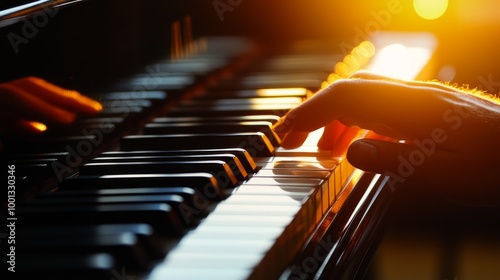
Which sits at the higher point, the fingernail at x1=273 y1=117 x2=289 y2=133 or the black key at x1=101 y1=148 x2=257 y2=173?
the fingernail at x1=273 y1=117 x2=289 y2=133

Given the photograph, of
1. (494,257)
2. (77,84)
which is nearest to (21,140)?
(77,84)

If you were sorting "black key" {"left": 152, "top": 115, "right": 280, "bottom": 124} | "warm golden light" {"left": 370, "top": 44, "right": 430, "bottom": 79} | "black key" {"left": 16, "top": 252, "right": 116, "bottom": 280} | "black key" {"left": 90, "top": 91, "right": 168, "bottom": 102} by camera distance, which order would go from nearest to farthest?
"black key" {"left": 16, "top": 252, "right": 116, "bottom": 280}, "black key" {"left": 90, "top": 91, "right": 168, "bottom": 102}, "black key" {"left": 152, "top": 115, "right": 280, "bottom": 124}, "warm golden light" {"left": 370, "top": 44, "right": 430, "bottom": 79}

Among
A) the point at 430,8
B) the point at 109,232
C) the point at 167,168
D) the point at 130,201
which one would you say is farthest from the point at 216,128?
the point at 430,8

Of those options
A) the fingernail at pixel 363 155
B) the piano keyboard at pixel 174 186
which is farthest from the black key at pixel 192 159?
the fingernail at pixel 363 155

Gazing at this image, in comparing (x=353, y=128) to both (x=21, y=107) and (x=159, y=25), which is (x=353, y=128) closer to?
(x=159, y=25)

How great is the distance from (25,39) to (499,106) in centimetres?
98

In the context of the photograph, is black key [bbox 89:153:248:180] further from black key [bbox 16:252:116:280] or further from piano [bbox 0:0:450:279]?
black key [bbox 16:252:116:280]

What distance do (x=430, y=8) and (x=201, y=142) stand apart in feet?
6.96

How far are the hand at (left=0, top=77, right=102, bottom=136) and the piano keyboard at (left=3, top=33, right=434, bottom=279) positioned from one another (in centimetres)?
3

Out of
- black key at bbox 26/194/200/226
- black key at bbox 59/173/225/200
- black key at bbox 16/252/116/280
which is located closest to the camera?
black key at bbox 16/252/116/280

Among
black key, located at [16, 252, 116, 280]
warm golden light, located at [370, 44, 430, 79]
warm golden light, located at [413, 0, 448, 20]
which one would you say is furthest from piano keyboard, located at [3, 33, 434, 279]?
warm golden light, located at [413, 0, 448, 20]

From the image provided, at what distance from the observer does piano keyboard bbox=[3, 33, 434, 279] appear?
0.97 meters

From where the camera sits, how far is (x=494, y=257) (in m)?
2.13

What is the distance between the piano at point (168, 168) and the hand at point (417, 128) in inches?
2.9
